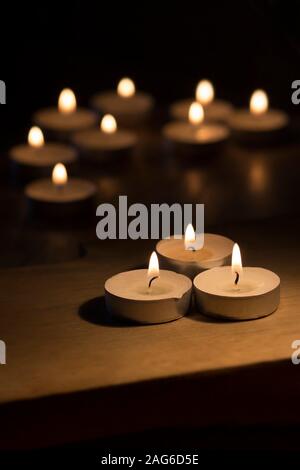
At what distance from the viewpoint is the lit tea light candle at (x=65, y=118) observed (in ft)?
9.43

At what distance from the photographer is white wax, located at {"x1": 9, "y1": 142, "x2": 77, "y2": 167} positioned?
8.47 feet

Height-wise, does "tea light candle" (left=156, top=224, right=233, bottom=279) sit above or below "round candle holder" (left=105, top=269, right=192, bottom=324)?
above

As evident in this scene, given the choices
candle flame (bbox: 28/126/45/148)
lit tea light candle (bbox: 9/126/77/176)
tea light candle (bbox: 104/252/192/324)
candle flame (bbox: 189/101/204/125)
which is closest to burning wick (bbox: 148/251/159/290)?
tea light candle (bbox: 104/252/192/324)

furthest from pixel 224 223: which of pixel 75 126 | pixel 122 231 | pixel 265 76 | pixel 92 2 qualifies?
pixel 92 2

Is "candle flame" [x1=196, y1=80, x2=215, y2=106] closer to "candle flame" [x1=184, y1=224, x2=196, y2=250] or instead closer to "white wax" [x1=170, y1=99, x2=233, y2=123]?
"white wax" [x1=170, y1=99, x2=233, y2=123]

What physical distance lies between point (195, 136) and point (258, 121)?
25 centimetres

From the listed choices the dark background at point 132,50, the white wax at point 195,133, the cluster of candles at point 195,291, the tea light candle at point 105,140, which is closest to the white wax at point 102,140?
the tea light candle at point 105,140

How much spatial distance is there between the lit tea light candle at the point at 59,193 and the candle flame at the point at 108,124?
1.11 ft

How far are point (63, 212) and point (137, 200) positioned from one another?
0.68 feet

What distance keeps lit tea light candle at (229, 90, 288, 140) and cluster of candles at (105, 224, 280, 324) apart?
1.08 metres

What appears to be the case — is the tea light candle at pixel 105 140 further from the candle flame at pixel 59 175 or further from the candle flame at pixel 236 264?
the candle flame at pixel 236 264

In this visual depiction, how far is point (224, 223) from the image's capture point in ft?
7.24

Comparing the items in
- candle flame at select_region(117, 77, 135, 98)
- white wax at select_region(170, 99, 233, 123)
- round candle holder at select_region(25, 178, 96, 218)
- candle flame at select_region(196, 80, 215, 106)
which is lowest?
round candle holder at select_region(25, 178, 96, 218)
